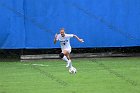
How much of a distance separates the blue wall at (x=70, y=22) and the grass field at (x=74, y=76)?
1.01 metres

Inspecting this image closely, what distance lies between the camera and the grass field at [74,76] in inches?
553

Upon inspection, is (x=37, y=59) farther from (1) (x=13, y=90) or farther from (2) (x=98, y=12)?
(1) (x=13, y=90)

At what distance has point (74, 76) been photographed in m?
16.9

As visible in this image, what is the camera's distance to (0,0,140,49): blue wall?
2091 cm

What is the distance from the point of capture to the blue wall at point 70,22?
20906mm

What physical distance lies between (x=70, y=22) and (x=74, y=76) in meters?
5.13

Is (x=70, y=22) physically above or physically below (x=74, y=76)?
above

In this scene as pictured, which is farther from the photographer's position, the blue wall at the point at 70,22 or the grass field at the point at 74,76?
the blue wall at the point at 70,22

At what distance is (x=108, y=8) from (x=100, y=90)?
346 inches

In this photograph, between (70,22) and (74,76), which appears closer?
(74,76)

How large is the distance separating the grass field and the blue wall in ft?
3.31

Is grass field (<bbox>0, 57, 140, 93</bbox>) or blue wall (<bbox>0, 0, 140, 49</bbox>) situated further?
blue wall (<bbox>0, 0, 140, 49</bbox>)

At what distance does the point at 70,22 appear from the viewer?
70.5 ft

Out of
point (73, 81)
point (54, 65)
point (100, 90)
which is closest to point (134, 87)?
point (100, 90)
